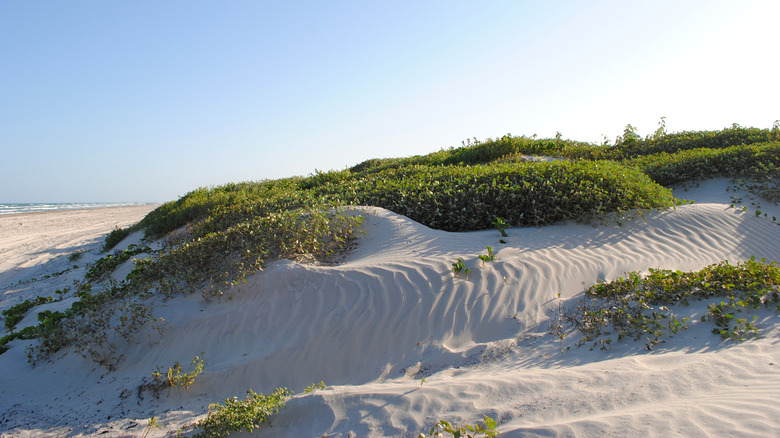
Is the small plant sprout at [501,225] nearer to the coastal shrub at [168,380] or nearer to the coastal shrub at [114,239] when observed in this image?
the coastal shrub at [168,380]

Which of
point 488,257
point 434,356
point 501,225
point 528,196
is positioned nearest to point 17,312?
point 434,356

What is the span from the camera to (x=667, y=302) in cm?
424

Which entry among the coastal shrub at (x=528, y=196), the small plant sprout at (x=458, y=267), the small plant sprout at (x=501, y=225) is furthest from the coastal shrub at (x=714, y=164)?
the small plant sprout at (x=458, y=267)

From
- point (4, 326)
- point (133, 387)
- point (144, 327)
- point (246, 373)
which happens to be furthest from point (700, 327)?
point (4, 326)

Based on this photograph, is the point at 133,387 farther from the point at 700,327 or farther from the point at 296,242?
the point at 700,327

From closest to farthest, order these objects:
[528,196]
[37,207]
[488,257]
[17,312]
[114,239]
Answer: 1. [488,257]
2. [17,312]
3. [528,196]
4. [114,239]
5. [37,207]

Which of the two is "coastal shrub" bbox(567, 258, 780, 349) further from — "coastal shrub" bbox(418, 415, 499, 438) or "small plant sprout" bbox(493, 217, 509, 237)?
"small plant sprout" bbox(493, 217, 509, 237)

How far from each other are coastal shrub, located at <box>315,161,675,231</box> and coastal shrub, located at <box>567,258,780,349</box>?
2.43 m

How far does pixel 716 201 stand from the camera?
8.75 m

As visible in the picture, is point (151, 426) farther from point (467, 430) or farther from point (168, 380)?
point (467, 430)

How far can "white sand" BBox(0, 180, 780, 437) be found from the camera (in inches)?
109

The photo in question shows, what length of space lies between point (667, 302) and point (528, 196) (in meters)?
3.25

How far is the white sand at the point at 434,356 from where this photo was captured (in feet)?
9.11

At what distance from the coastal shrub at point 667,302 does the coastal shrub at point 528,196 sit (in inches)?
95.7
